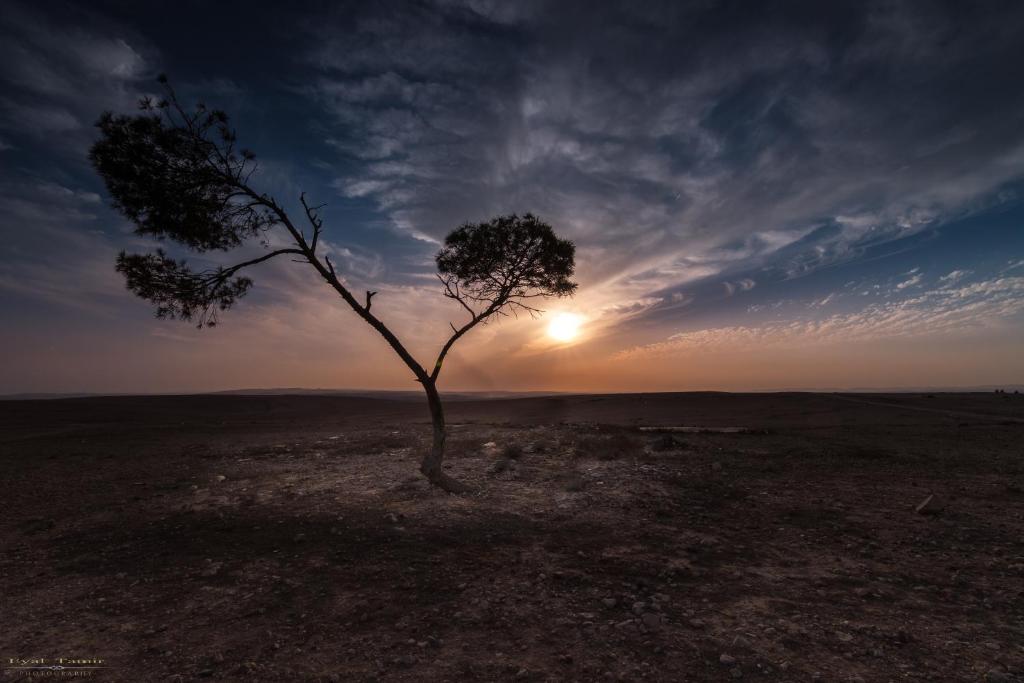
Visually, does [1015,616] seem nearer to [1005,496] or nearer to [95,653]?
[1005,496]

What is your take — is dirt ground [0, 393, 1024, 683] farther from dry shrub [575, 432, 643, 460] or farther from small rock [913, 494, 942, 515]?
dry shrub [575, 432, 643, 460]

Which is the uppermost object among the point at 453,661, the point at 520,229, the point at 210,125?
the point at 210,125

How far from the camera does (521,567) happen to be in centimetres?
747

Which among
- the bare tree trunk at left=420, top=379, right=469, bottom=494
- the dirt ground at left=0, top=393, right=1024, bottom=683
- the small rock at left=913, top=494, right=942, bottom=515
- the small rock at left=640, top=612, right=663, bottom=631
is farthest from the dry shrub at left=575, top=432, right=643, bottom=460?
the small rock at left=640, top=612, right=663, bottom=631

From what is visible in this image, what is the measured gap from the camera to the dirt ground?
200 inches

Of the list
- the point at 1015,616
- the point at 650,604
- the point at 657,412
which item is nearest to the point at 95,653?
the point at 650,604

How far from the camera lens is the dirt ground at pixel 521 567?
5.07 m

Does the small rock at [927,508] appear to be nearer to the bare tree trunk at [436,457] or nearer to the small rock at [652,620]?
the small rock at [652,620]

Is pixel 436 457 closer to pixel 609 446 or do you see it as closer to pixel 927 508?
pixel 609 446

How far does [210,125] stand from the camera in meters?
11.6

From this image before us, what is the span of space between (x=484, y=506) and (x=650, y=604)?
5.27 meters

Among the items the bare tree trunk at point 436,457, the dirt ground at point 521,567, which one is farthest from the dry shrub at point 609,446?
the bare tree trunk at point 436,457

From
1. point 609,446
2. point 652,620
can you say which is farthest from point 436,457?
point 609,446

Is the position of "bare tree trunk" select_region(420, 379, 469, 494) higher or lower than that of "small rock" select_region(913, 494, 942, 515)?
higher
